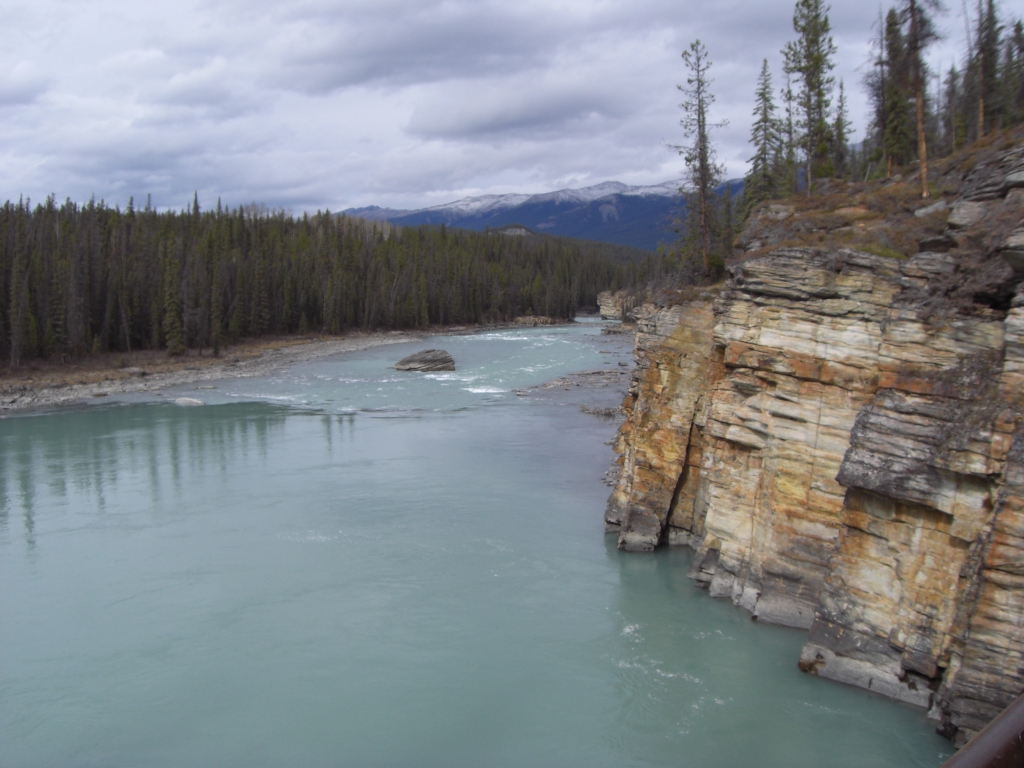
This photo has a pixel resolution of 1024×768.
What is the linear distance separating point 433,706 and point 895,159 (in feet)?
135

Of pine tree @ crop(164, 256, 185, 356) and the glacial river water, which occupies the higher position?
pine tree @ crop(164, 256, 185, 356)

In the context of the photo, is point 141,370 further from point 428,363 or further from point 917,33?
point 917,33

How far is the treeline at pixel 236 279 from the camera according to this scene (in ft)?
223

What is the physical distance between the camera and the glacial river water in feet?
40.7

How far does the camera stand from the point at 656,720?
1299cm

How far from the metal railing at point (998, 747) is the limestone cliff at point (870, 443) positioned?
9.54 meters

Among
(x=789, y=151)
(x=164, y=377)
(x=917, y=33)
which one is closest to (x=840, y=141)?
(x=789, y=151)

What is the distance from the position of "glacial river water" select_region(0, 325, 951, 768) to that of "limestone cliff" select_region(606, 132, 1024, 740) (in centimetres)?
122

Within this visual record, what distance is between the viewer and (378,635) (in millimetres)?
15859

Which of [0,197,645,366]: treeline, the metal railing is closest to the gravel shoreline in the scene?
[0,197,645,366]: treeline

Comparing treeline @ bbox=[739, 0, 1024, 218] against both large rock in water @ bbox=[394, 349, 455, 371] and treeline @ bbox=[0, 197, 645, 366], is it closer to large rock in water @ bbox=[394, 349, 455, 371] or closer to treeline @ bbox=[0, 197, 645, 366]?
large rock in water @ bbox=[394, 349, 455, 371]

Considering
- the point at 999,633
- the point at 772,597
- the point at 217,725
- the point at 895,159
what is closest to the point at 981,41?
the point at 895,159

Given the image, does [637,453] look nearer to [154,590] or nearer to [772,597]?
[772,597]

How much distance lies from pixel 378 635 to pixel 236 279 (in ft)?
256
